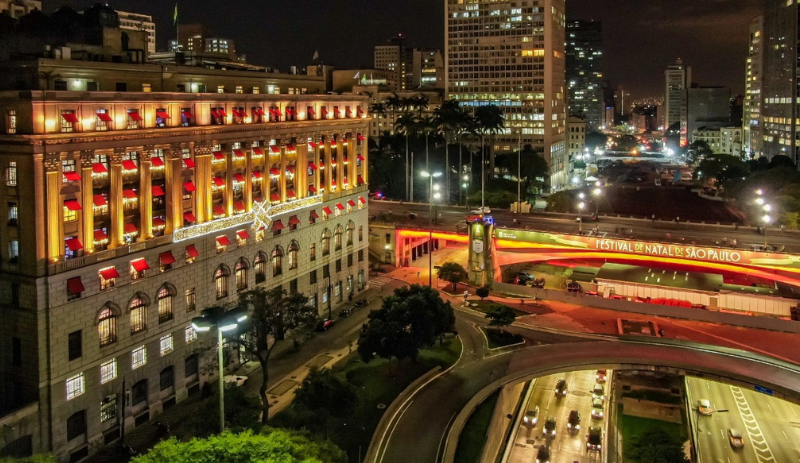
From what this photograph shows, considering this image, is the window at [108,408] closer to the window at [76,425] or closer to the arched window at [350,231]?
the window at [76,425]

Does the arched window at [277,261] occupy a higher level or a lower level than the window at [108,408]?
higher

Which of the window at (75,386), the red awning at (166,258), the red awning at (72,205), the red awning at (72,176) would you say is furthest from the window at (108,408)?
the red awning at (72,176)

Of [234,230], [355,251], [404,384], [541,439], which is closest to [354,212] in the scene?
[355,251]

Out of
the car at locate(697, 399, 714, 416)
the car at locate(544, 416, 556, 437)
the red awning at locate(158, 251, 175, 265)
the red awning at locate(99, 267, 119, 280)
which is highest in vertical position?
the red awning at locate(158, 251, 175, 265)

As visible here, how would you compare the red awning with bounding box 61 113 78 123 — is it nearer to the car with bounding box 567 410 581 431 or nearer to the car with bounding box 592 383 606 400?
the car with bounding box 567 410 581 431

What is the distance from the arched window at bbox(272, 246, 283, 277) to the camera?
77562 mm

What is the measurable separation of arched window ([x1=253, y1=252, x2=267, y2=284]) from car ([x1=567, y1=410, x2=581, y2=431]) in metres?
33.8

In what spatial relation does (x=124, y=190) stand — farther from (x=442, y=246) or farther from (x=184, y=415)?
(x=442, y=246)

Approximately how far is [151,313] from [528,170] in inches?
5105

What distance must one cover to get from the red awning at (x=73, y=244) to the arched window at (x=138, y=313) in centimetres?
680

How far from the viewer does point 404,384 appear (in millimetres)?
66438

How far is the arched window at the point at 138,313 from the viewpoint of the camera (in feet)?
194

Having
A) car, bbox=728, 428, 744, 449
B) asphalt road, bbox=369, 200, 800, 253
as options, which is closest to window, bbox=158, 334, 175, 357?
asphalt road, bbox=369, 200, 800, 253

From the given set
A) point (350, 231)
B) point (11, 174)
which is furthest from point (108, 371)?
point (350, 231)
